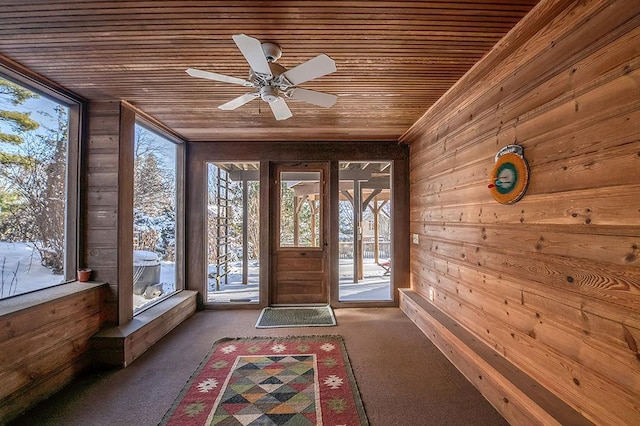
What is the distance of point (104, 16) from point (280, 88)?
1.11m

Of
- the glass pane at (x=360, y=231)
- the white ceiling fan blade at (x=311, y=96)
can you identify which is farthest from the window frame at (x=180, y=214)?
the white ceiling fan blade at (x=311, y=96)

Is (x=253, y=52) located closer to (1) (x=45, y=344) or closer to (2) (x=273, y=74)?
(2) (x=273, y=74)

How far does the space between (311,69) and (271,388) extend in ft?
7.82

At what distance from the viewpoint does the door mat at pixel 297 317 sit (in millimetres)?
3705

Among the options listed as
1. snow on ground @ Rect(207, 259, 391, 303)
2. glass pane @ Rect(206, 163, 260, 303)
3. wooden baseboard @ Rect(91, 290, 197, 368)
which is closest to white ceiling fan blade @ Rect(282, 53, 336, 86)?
wooden baseboard @ Rect(91, 290, 197, 368)

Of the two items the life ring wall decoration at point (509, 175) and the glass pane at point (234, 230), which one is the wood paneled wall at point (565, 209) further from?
the glass pane at point (234, 230)

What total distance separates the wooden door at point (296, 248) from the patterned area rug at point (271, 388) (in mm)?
1382

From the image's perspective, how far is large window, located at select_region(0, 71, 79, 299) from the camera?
227cm

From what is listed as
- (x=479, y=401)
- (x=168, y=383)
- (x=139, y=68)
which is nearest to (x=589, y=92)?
(x=479, y=401)

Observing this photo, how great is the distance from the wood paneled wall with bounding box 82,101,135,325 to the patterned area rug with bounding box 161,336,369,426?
47.6 inches

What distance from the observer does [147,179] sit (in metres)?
3.55

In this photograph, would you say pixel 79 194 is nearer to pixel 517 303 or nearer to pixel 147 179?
pixel 147 179

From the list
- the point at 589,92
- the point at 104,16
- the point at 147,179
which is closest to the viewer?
the point at 589,92

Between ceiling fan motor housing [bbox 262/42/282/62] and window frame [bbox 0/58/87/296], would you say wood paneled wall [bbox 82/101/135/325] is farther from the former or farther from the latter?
ceiling fan motor housing [bbox 262/42/282/62]
